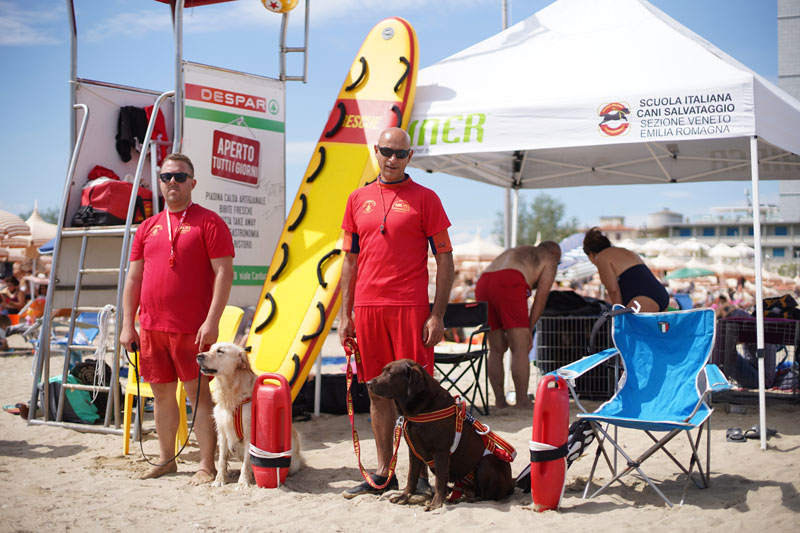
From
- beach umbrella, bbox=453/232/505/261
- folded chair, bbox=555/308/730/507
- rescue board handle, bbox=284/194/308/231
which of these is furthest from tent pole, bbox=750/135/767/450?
beach umbrella, bbox=453/232/505/261

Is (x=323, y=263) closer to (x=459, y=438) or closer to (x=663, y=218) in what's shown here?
(x=459, y=438)

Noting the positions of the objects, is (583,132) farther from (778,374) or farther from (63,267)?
(63,267)

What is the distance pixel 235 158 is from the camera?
6.18 meters

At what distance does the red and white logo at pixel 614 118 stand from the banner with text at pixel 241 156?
9.58ft

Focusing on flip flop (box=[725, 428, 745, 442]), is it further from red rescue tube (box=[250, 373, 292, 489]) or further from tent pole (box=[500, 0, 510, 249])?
tent pole (box=[500, 0, 510, 249])

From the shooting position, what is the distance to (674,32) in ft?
19.8

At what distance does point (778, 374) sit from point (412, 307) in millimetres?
4701

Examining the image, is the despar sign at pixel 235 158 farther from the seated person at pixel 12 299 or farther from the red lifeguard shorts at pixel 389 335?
the seated person at pixel 12 299

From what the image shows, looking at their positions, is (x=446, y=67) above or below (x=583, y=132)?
above

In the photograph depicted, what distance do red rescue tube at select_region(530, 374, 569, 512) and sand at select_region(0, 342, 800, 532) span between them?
0.31 ft

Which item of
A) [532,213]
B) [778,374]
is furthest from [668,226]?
[778,374]

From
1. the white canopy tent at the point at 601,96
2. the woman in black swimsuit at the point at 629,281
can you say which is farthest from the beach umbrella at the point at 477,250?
the woman in black swimsuit at the point at 629,281

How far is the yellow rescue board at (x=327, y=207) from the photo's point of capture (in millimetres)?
5543

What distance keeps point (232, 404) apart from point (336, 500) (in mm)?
840
